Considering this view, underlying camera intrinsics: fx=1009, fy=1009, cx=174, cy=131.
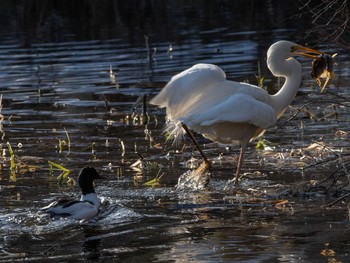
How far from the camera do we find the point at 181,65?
23.5 meters

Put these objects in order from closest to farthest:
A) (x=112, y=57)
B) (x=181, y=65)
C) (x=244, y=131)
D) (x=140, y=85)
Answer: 1. (x=244, y=131)
2. (x=140, y=85)
3. (x=181, y=65)
4. (x=112, y=57)

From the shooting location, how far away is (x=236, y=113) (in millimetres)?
11633

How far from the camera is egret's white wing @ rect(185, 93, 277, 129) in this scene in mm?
11617

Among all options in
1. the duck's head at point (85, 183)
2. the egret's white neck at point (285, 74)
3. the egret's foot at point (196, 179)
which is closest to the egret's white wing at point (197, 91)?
the egret's white neck at point (285, 74)

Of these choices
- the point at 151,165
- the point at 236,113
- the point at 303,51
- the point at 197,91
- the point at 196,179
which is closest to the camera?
the point at 236,113

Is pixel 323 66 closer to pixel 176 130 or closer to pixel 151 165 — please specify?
pixel 176 130

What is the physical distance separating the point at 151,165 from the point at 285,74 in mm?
2056

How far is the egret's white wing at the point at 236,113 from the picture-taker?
11.6 meters

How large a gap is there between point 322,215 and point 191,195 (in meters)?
1.90

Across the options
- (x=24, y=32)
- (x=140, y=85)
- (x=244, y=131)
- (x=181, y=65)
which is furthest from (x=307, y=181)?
(x=24, y=32)

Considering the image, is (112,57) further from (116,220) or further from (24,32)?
(116,220)

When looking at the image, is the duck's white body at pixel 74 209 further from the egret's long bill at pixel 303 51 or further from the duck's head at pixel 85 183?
the egret's long bill at pixel 303 51

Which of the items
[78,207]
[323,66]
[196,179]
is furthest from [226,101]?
[78,207]

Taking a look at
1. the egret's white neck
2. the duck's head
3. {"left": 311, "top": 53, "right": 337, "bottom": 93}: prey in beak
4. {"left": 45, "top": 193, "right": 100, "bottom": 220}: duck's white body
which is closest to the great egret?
the egret's white neck
